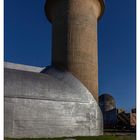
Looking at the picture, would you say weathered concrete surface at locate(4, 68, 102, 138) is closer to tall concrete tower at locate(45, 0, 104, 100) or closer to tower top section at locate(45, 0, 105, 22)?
tall concrete tower at locate(45, 0, 104, 100)

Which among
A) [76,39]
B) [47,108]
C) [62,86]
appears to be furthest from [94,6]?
[47,108]

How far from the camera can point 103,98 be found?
1102 inches

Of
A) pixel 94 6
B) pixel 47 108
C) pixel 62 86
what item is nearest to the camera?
pixel 47 108

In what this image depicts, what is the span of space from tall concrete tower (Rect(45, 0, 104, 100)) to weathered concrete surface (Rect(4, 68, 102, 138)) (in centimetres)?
138

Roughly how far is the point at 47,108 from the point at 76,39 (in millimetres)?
4364

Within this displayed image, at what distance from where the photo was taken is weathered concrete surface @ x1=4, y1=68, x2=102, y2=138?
23.4ft

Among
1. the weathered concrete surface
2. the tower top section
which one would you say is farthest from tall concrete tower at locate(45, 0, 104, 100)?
the weathered concrete surface

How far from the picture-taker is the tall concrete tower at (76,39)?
10.6 metres

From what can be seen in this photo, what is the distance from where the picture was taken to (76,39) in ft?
35.8

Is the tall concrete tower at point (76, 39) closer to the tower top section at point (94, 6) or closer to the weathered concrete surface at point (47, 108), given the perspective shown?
the tower top section at point (94, 6)

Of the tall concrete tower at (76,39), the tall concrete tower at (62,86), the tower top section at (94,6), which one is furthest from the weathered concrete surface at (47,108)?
the tower top section at (94,6)

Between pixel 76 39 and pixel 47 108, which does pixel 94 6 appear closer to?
pixel 76 39

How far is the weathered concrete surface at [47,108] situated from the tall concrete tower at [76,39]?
4.52ft

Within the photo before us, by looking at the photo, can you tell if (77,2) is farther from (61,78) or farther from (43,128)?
(43,128)
